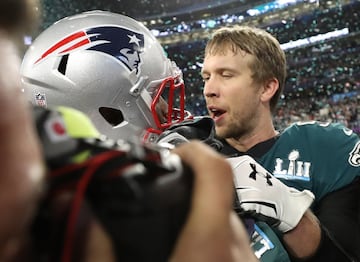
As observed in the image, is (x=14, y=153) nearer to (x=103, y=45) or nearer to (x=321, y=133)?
(x=103, y=45)

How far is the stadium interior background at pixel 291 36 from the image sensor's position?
458 centimetres

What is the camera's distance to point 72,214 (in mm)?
255

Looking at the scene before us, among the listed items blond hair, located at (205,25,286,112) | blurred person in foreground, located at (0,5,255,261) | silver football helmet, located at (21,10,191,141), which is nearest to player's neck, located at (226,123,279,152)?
blond hair, located at (205,25,286,112)

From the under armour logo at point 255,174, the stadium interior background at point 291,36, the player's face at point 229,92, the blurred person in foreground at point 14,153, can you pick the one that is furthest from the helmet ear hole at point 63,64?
the stadium interior background at point 291,36

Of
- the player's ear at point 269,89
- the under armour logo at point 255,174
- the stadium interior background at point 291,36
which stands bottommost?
the stadium interior background at point 291,36

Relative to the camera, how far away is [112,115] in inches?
35.7

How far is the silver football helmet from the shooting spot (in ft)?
2.86

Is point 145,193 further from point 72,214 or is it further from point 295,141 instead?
point 295,141

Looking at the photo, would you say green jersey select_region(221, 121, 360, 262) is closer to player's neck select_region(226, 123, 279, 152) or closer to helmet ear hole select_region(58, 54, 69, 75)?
player's neck select_region(226, 123, 279, 152)

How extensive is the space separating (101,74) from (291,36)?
13.4ft

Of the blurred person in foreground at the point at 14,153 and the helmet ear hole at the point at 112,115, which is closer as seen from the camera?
the blurred person in foreground at the point at 14,153

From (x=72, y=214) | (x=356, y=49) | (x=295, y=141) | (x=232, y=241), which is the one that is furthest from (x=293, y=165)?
(x=356, y=49)

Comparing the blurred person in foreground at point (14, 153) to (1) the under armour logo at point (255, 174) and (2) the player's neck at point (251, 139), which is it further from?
(2) the player's neck at point (251, 139)

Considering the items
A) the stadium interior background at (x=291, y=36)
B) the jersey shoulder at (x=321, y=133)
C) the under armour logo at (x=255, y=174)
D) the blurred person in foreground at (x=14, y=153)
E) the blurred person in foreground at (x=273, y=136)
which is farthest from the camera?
the stadium interior background at (x=291, y=36)
